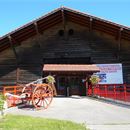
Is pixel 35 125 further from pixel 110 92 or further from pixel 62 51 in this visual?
pixel 62 51

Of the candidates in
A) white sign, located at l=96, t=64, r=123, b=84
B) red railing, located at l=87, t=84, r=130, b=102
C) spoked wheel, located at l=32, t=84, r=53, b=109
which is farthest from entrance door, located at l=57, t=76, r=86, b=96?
spoked wheel, located at l=32, t=84, r=53, b=109

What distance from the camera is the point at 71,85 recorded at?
28391mm

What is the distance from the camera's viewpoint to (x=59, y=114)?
46.0 ft

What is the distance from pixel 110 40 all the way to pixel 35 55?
7.07 metres

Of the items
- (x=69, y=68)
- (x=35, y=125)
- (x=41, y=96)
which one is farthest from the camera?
(x=69, y=68)

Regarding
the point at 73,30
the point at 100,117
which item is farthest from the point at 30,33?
the point at 100,117

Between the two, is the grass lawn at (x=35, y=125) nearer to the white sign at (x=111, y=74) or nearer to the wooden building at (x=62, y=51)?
the wooden building at (x=62, y=51)

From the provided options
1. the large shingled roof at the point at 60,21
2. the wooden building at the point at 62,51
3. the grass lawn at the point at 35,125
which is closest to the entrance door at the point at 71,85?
the wooden building at the point at 62,51

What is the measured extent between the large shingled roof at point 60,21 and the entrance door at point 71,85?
192 inches

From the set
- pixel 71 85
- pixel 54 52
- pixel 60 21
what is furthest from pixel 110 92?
pixel 60 21

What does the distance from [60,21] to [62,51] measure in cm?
278

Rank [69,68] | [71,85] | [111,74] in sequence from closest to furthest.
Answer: [69,68] < [111,74] < [71,85]

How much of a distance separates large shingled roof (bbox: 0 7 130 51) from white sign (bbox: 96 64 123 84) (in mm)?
2794

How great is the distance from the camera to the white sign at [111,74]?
27.7 meters
